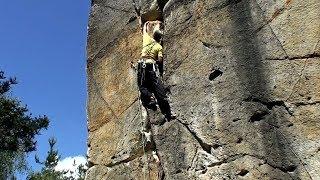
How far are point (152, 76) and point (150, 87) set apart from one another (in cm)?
15

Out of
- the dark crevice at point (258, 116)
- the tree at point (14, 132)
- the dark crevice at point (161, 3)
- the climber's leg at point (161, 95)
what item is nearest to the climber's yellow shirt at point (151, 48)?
the climber's leg at point (161, 95)

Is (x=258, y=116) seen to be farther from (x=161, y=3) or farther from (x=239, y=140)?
(x=161, y=3)

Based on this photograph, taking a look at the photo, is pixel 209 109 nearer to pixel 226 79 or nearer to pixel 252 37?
pixel 226 79

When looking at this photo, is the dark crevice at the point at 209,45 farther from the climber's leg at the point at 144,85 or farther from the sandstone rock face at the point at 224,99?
the climber's leg at the point at 144,85

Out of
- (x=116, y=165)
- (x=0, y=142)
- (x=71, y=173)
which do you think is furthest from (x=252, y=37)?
(x=71, y=173)

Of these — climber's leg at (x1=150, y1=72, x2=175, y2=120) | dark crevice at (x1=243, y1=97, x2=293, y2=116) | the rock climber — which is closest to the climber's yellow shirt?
the rock climber

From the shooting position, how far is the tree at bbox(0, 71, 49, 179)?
15699mm

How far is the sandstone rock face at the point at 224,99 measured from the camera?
4.58m

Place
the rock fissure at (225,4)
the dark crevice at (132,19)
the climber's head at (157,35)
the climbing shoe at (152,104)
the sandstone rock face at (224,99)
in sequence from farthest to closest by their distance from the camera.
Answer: the dark crevice at (132,19) < the climber's head at (157,35) < the climbing shoe at (152,104) < the rock fissure at (225,4) < the sandstone rock face at (224,99)

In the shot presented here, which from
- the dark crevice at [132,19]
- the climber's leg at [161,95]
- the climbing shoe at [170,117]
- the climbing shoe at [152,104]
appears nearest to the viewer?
the climbing shoe at [170,117]

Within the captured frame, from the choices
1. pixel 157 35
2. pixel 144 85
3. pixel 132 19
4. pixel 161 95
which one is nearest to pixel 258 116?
pixel 161 95

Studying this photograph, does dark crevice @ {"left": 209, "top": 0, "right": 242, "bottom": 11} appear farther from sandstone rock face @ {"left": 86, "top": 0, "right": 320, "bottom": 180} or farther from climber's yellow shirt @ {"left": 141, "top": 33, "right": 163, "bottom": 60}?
climber's yellow shirt @ {"left": 141, "top": 33, "right": 163, "bottom": 60}

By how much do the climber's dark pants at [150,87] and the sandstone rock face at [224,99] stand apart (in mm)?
111

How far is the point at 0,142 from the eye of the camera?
16.3m
